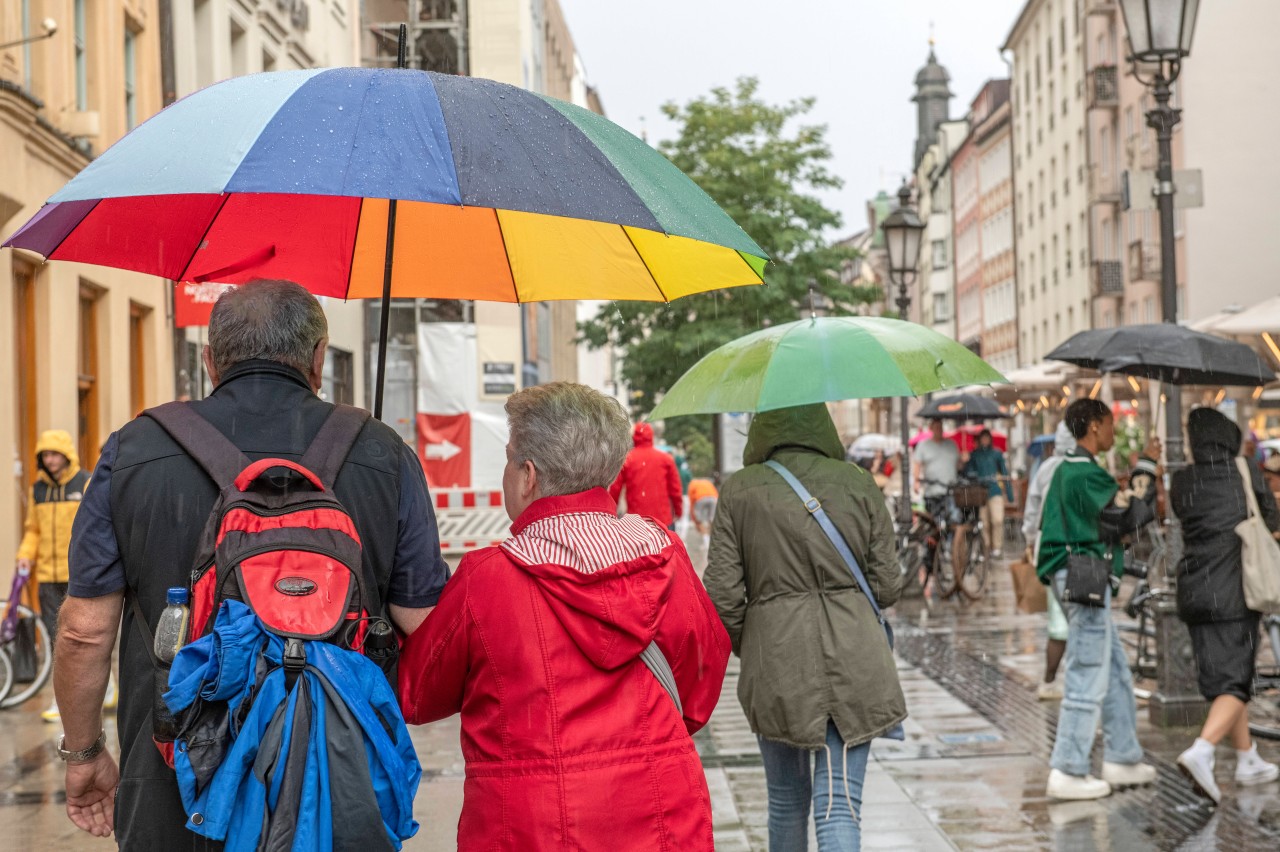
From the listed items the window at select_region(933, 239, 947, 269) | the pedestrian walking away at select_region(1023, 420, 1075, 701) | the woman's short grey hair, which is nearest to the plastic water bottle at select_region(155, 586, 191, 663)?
the woman's short grey hair

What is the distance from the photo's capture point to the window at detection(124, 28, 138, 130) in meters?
20.9

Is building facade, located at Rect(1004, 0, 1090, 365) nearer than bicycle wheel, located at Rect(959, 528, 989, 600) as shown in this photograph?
No

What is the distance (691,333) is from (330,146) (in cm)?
3570

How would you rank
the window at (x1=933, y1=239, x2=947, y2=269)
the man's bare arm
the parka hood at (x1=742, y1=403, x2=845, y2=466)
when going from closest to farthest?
the man's bare arm, the parka hood at (x1=742, y1=403, x2=845, y2=466), the window at (x1=933, y1=239, x2=947, y2=269)

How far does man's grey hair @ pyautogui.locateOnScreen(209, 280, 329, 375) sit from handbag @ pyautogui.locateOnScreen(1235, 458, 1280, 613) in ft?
19.0

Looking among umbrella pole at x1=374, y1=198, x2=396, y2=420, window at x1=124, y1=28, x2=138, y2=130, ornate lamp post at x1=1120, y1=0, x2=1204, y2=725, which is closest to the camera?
umbrella pole at x1=374, y1=198, x2=396, y2=420

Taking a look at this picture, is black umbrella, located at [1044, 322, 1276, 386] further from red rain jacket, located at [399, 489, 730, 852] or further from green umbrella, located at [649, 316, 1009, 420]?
red rain jacket, located at [399, 489, 730, 852]

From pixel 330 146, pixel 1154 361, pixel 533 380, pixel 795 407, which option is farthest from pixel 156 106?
pixel 533 380

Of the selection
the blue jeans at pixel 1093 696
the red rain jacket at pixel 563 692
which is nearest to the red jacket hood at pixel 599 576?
the red rain jacket at pixel 563 692

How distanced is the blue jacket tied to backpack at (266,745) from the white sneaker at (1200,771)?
216 inches

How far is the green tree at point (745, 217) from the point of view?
39.2 m

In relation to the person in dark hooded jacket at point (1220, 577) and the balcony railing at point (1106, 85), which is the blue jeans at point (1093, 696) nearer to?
the person in dark hooded jacket at point (1220, 577)

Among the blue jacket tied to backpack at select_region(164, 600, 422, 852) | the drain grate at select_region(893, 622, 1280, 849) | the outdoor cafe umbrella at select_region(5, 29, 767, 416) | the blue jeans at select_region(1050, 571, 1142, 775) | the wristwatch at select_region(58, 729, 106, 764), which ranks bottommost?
the drain grate at select_region(893, 622, 1280, 849)

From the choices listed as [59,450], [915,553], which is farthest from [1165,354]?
[915,553]
